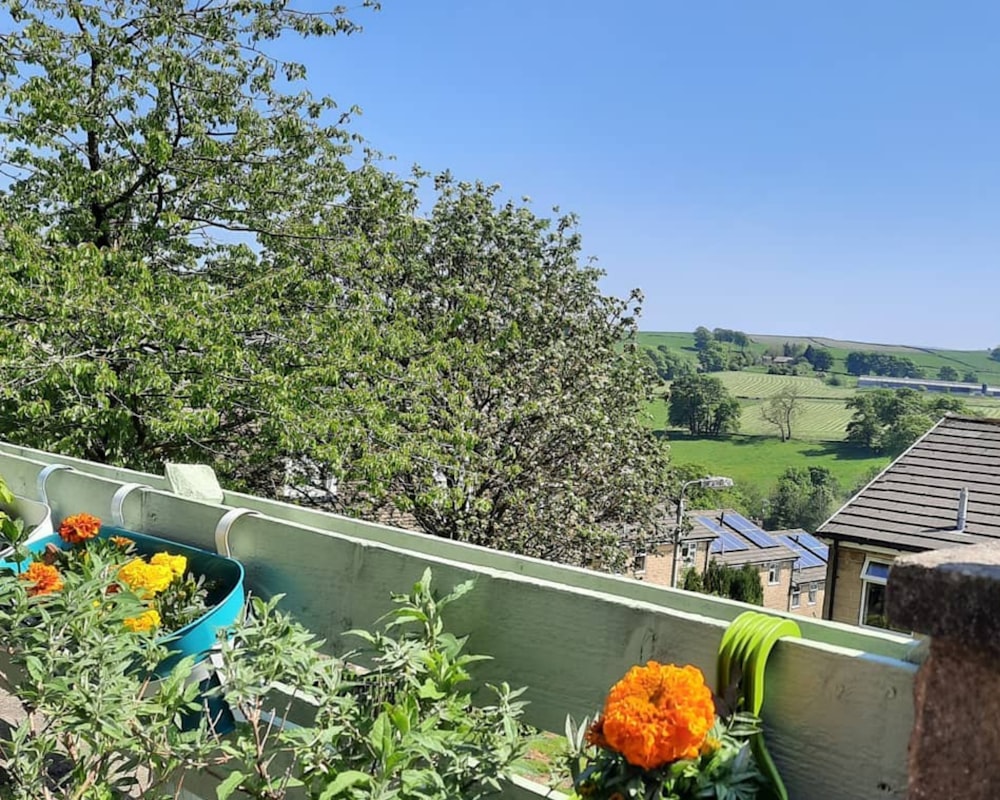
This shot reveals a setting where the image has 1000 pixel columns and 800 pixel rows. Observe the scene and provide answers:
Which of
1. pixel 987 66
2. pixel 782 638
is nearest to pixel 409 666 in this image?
pixel 782 638

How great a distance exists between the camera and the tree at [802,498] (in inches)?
2299

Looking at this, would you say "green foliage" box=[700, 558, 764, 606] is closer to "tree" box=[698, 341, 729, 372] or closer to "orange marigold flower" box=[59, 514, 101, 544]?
"orange marigold flower" box=[59, 514, 101, 544]

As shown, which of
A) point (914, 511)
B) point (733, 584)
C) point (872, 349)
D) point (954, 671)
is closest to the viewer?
point (954, 671)

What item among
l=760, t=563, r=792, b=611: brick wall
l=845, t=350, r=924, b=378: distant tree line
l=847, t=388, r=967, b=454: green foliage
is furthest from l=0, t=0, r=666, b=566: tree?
l=845, t=350, r=924, b=378: distant tree line

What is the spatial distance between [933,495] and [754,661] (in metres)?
13.1

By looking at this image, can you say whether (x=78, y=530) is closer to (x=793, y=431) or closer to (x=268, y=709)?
(x=268, y=709)

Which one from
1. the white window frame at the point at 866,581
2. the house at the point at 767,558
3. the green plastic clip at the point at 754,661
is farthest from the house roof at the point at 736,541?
the green plastic clip at the point at 754,661

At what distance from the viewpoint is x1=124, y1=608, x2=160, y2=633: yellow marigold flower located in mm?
1434

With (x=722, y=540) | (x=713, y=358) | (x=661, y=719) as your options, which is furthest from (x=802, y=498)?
(x=661, y=719)

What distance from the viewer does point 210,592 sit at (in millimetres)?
1592

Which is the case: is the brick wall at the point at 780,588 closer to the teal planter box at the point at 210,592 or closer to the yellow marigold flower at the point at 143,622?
the teal planter box at the point at 210,592

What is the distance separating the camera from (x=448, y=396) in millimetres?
11352

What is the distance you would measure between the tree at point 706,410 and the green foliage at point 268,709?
160ft

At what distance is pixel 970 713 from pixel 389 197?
31.8 feet
